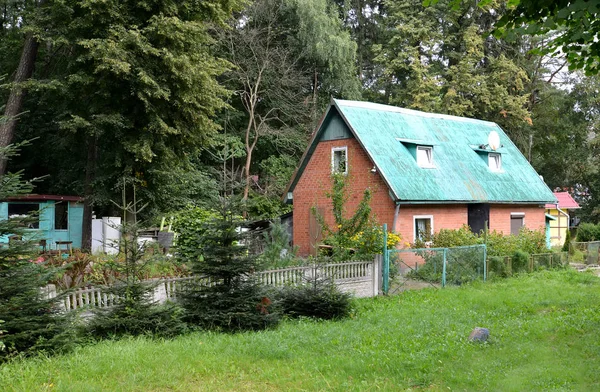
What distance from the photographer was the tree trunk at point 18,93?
22031mm

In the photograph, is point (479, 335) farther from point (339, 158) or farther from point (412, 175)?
point (339, 158)

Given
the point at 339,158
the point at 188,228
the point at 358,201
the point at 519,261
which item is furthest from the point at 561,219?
the point at 188,228

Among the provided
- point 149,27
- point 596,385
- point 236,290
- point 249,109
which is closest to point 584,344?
Answer: point 596,385

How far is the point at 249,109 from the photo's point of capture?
1346 inches

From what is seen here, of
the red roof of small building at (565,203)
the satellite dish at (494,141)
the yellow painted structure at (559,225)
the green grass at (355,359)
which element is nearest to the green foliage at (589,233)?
the yellow painted structure at (559,225)

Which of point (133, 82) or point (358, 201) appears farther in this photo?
point (358, 201)

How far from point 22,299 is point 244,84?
26.4 m

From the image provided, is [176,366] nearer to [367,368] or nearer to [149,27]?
[367,368]

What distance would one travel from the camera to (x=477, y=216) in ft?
79.4

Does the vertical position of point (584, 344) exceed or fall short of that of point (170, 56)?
it falls short

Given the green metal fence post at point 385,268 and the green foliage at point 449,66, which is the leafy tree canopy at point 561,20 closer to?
the green metal fence post at point 385,268

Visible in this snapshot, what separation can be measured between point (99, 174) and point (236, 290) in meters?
15.0

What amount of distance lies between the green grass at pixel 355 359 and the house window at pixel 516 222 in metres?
14.2

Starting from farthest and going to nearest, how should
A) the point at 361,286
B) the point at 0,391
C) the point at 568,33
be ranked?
1. the point at 361,286
2. the point at 568,33
3. the point at 0,391
